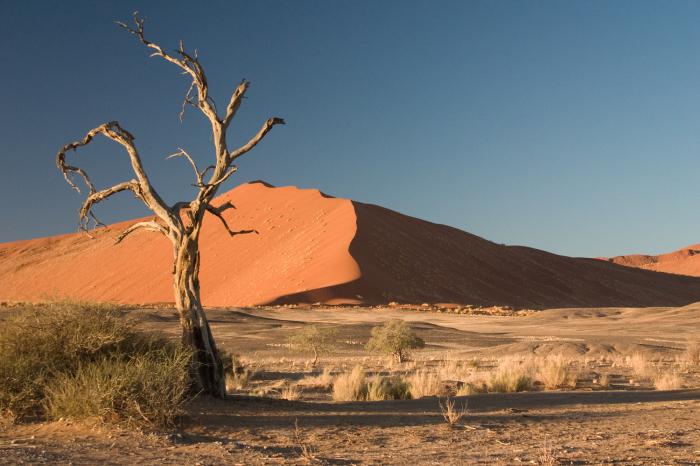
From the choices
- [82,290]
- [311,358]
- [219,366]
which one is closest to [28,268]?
[82,290]

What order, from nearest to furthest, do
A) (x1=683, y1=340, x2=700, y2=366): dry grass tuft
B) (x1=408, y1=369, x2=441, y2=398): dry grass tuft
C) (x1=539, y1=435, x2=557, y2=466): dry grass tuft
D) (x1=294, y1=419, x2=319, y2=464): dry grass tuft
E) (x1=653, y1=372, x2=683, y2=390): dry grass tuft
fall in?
(x1=539, y1=435, x2=557, y2=466): dry grass tuft → (x1=294, y1=419, x2=319, y2=464): dry grass tuft → (x1=408, y1=369, x2=441, y2=398): dry grass tuft → (x1=653, y1=372, x2=683, y2=390): dry grass tuft → (x1=683, y1=340, x2=700, y2=366): dry grass tuft

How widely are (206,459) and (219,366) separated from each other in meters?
3.92

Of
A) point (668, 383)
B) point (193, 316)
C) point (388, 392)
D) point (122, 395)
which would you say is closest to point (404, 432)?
point (122, 395)

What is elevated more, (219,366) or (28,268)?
(28,268)

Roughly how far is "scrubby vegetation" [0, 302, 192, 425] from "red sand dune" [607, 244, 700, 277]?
16492cm

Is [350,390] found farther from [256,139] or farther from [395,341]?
[395,341]

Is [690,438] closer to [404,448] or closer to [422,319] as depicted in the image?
[404,448]

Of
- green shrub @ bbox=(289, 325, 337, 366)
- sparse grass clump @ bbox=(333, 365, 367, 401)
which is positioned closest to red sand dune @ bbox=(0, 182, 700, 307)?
green shrub @ bbox=(289, 325, 337, 366)

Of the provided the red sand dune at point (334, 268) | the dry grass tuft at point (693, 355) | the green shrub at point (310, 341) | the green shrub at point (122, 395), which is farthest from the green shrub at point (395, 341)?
the red sand dune at point (334, 268)

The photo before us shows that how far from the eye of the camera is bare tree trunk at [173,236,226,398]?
36.5 ft

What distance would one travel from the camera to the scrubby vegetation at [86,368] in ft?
28.9

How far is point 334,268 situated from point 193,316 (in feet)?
183

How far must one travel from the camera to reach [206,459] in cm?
762

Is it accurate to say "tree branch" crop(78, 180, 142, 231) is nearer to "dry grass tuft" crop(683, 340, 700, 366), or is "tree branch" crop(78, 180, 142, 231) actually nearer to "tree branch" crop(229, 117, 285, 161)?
"tree branch" crop(229, 117, 285, 161)
